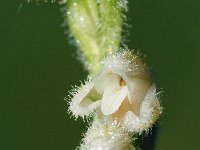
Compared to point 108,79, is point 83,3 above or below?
above

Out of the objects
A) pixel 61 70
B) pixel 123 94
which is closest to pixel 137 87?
pixel 123 94

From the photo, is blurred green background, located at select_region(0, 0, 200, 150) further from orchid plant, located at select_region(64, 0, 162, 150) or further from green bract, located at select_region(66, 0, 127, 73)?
orchid plant, located at select_region(64, 0, 162, 150)

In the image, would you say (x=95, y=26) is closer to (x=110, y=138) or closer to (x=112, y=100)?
(x=112, y=100)

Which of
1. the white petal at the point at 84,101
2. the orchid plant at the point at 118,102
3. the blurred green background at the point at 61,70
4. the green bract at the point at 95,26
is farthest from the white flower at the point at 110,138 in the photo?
the blurred green background at the point at 61,70

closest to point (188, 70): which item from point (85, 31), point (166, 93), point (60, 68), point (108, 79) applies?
point (166, 93)

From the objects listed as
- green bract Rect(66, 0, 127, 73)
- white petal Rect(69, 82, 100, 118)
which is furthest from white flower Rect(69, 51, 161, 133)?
green bract Rect(66, 0, 127, 73)

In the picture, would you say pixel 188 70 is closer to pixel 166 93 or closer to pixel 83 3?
pixel 166 93
